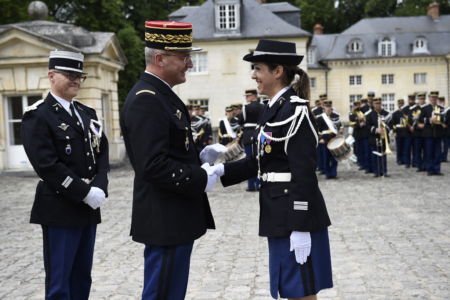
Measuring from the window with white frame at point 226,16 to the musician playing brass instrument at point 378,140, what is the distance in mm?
24926

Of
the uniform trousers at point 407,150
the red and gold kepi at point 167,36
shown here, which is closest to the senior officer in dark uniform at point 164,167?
the red and gold kepi at point 167,36

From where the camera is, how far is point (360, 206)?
11.4 meters

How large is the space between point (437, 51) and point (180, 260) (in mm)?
51475

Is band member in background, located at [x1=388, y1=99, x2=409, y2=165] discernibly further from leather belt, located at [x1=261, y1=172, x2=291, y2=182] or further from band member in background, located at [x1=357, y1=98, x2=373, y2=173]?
leather belt, located at [x1=261, y1=172, x2=291, y2=182]

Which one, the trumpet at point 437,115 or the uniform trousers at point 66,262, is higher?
the trumpet at point 437,115

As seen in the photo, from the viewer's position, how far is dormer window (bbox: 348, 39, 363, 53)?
170 ft

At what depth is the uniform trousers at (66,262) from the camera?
4355 mm

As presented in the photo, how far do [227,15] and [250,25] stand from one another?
1.67 metres

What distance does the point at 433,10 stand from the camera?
180 ft

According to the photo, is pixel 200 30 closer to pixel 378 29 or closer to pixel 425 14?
pixel 378 29

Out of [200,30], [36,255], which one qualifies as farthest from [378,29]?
[36,255]

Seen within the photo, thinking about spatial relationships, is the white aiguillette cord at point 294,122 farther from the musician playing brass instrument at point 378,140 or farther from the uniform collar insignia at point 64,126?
the musician playing brass instrument at point 378,140

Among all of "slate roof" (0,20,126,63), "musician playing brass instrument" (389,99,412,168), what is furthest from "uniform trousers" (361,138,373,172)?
"slate roof" (0,20,126,63)

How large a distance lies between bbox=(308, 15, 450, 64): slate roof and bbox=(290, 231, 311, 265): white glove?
48690 millimetres
